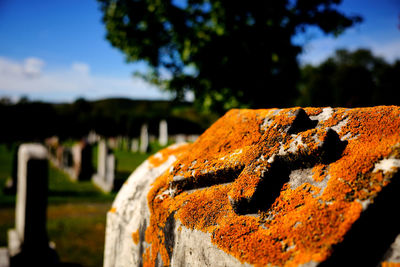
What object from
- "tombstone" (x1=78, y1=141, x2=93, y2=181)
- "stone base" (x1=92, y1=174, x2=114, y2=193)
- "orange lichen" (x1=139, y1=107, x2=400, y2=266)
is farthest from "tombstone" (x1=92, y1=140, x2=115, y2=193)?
"orange lichen" (x1=139, y1=107, x2=400, y2=266)

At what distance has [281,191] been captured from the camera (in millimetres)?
1401

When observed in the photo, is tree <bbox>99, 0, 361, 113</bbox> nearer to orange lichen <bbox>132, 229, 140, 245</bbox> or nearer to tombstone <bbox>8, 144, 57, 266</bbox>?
tombstone <bbox>8, 144, 57, 266</bbox>

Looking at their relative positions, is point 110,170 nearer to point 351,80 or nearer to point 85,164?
point 85,164

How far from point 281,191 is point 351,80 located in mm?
49063

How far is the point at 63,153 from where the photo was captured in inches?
739

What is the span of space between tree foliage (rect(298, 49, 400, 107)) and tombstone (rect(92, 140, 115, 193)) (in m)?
25.2

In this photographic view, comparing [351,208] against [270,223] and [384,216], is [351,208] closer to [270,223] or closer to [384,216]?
[384,216]

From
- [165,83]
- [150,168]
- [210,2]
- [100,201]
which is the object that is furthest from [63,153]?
[150,168]

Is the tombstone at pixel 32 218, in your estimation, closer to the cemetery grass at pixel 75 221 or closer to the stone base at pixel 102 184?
the cemetery grass at pixel 75 221

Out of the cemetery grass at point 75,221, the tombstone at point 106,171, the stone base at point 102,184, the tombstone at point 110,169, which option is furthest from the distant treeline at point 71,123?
the cemetery grass at point 75,221

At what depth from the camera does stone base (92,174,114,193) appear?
11.9m

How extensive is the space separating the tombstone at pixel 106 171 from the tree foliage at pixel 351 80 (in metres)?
25.2

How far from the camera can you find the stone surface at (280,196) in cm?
107

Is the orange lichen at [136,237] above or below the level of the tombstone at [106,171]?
above
